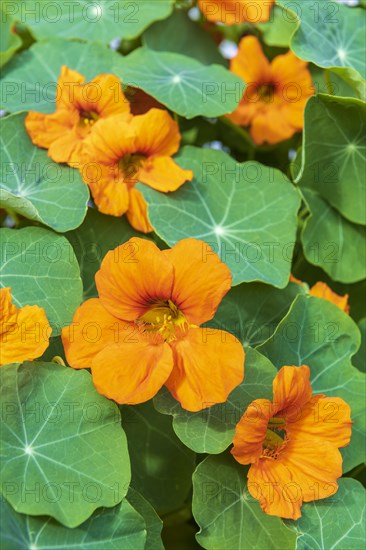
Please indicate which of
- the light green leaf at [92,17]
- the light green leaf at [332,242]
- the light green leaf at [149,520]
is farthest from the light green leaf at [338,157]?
→ the light green leaf at [149,520]

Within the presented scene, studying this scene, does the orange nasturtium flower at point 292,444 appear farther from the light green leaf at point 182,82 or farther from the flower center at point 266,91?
the flower center at point 266,91

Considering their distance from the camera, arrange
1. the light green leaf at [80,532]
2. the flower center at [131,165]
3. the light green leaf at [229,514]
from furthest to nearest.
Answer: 1. the flower center at [131,165]
2. the light green leaf at [229,514]
3. the light green leaf at [80,532]

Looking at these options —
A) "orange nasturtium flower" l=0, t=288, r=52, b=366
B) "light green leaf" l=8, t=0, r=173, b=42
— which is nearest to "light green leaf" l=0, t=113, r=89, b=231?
"orange nasturtium flower" l=0, t=288, r=52, b=366

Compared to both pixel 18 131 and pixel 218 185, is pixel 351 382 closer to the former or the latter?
pixel 218 185

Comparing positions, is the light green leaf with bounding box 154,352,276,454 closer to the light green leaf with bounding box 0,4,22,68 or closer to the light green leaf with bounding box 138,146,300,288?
the light green leaf with bounding box 138,146,300,288

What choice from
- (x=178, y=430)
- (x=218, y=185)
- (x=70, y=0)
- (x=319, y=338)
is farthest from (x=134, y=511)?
(x=70, y=0)

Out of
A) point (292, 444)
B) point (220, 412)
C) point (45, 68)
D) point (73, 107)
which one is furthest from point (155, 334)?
point (45, 68)
